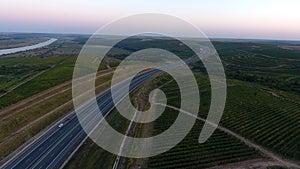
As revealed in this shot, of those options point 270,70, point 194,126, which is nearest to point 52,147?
point 194,126

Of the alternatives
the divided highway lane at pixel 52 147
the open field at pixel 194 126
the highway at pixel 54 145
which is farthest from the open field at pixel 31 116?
the divided highway lane at pixel 52 147

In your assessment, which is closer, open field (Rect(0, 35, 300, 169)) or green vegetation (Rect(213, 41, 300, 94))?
open field (Rect(0, 35, 300, 169))

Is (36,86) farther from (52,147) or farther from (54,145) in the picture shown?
(52,147)

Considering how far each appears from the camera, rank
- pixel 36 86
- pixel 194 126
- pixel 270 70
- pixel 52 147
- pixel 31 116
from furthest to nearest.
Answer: pixel 270 70 → pixel 36 86 → pixel 31 116 → pixel 194 126 → pixel 52 147

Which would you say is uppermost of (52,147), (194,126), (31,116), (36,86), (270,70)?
(194,126)

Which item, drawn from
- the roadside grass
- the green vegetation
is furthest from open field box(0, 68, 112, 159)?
the green vegetation

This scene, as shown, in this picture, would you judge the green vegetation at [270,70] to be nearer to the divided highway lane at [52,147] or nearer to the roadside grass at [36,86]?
the divided highway lane at [52,147]

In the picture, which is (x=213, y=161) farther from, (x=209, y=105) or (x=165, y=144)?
(x=209, y=105)

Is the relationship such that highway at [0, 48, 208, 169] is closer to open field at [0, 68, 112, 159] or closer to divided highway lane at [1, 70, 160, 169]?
divided highway lane at [1, 70, 160, 169]

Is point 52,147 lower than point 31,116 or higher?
higher

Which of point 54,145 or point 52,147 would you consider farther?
point 54,145

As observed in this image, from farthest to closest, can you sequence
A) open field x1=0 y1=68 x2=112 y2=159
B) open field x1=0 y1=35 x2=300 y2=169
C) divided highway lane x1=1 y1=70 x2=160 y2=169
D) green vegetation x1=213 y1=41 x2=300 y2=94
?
1. green vegetation x1=213 y1=41 x2=300 y2=94
2. open field x1=0 y1=68 x2=112 y2=159
3. open field x1=0 y1=35 x2=300 y2=169
4. divided highway lane x1=1 y1=70 x2=160 y2=169
